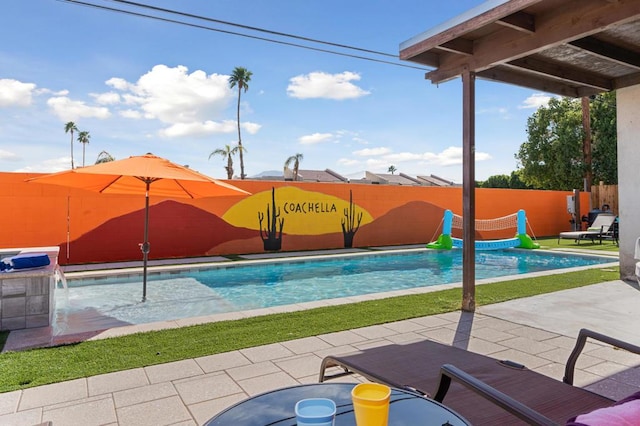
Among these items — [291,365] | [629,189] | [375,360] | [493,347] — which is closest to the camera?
[375,360]

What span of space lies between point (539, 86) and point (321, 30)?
548cm

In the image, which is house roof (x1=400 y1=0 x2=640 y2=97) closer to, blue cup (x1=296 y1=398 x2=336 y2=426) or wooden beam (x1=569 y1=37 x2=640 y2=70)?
wooden beam (x1=569 y1=37 x2=640 y2=70)

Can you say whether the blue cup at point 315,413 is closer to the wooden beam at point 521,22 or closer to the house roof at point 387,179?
the wooden beam at point 521,22

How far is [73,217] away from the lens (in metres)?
9.44

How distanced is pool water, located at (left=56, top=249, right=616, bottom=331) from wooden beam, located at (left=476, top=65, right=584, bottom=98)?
4316 millimetres

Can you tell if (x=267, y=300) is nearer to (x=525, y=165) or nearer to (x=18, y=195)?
(x=18, y=195)

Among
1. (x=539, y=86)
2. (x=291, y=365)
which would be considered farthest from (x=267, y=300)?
(x=539, y=86)

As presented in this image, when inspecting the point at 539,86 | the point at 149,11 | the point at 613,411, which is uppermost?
the point at 149,11

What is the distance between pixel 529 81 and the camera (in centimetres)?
562

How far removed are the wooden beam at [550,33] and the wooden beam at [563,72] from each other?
41 cm

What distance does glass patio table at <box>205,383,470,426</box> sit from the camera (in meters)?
1.19

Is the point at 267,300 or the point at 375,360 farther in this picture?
the point at 267,300

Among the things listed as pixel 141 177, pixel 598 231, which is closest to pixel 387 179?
pixel 598 231

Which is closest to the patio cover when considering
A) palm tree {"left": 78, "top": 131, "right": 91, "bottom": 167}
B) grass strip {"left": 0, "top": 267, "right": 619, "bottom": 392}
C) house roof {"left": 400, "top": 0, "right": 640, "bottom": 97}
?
house roof {"left": 400, "top": 0, "right": 640, "bottom": 97}
